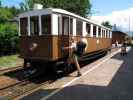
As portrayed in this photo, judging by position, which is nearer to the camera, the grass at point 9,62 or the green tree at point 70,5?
the grass at point 9,62

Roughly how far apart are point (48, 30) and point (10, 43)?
13.1 m

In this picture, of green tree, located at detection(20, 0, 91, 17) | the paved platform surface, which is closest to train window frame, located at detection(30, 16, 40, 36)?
the paved platform surface

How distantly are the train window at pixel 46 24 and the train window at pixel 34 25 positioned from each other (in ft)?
1.36

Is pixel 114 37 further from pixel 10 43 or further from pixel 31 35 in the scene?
pixel 31 35

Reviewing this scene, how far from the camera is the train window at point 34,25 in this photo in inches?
524

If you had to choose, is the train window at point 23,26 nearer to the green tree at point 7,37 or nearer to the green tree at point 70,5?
the green tree at point 7,37

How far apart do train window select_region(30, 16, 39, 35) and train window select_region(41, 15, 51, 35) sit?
1.36ft

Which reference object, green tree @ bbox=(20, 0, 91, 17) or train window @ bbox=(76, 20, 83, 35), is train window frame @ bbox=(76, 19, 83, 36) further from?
green tree @ bbox=(20, 0, 91, 17)

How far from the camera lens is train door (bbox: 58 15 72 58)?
13144 mm

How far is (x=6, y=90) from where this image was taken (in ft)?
36.1

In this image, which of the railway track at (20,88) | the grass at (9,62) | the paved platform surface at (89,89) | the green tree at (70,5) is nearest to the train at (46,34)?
the railway track at (20,88)

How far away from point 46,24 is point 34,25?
0.84 metres

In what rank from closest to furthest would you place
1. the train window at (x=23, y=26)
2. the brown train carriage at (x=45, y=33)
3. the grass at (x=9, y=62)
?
the brown train carriage at (x=45, y=33) → the train window at (x=23, y=26) → the grass at (x=9, y=62)

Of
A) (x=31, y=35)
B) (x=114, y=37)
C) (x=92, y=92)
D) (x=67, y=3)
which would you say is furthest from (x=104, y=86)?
(x=114, y=37)
